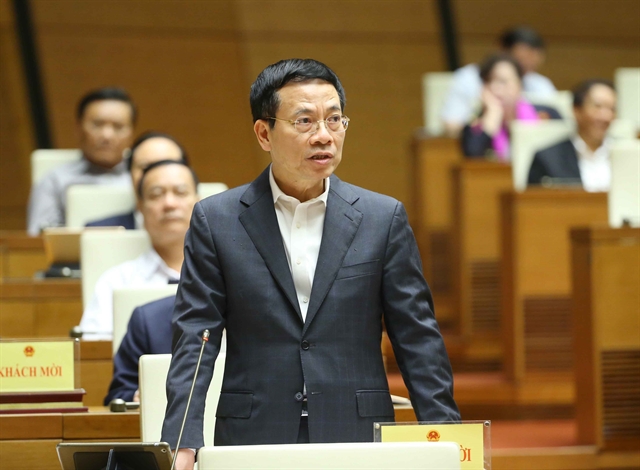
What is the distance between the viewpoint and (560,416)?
4.44 meters

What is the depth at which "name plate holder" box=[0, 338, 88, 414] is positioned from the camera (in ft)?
8.70

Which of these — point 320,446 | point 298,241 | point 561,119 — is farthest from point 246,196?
point 561,119

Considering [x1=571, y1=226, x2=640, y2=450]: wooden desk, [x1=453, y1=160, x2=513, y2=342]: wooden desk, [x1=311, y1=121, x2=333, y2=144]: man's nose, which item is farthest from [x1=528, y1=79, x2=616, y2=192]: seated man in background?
[x1=311, y1=121, x2=333, y2=144]: man's nose

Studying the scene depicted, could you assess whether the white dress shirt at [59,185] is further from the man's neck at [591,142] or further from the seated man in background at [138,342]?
the seated man in background at [138,342]

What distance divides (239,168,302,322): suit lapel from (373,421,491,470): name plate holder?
328mm

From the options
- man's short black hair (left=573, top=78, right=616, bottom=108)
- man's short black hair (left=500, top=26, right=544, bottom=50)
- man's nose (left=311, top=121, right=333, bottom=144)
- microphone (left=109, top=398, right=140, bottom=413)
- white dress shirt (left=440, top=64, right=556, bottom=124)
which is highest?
man's short black hair (left=500, top=26, right=544, bottom=50)

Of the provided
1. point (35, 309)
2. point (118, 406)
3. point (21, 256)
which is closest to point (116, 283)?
point (35, 309)

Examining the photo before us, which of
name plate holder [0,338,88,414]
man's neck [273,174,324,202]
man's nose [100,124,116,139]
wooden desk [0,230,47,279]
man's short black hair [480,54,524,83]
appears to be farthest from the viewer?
man's short black hair [480,54,524,83]

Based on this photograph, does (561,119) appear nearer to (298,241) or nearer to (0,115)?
(0,115)

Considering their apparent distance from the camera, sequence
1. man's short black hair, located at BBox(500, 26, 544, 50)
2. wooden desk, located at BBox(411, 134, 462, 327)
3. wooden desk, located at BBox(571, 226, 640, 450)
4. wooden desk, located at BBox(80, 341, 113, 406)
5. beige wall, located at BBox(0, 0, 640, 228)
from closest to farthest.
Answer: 1. wooden desk, located at BBox(80, 341, 113, 406)
2. wooden desk, located at BBox(571, 226, 640, 450)
3. wooden desk, located at BBox(411, 134, 462, 327)
4. man's short black hair, located at BBox(500, 26, 544, 50)
5. beige wall, located at BBox(0, 0, 640, 228)

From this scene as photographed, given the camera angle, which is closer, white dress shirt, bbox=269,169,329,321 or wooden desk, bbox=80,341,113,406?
white dress shirt, bbox=269,169,329,321

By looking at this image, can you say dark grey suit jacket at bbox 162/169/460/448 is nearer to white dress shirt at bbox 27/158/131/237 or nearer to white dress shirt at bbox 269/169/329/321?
white dress shirt at bbox 269/169/329/321

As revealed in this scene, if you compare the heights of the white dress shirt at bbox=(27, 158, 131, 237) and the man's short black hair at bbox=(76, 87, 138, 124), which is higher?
the man's short black hair at bbox=(76, 87, 138, 124)

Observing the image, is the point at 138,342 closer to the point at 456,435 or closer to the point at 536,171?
the point at 456,435
